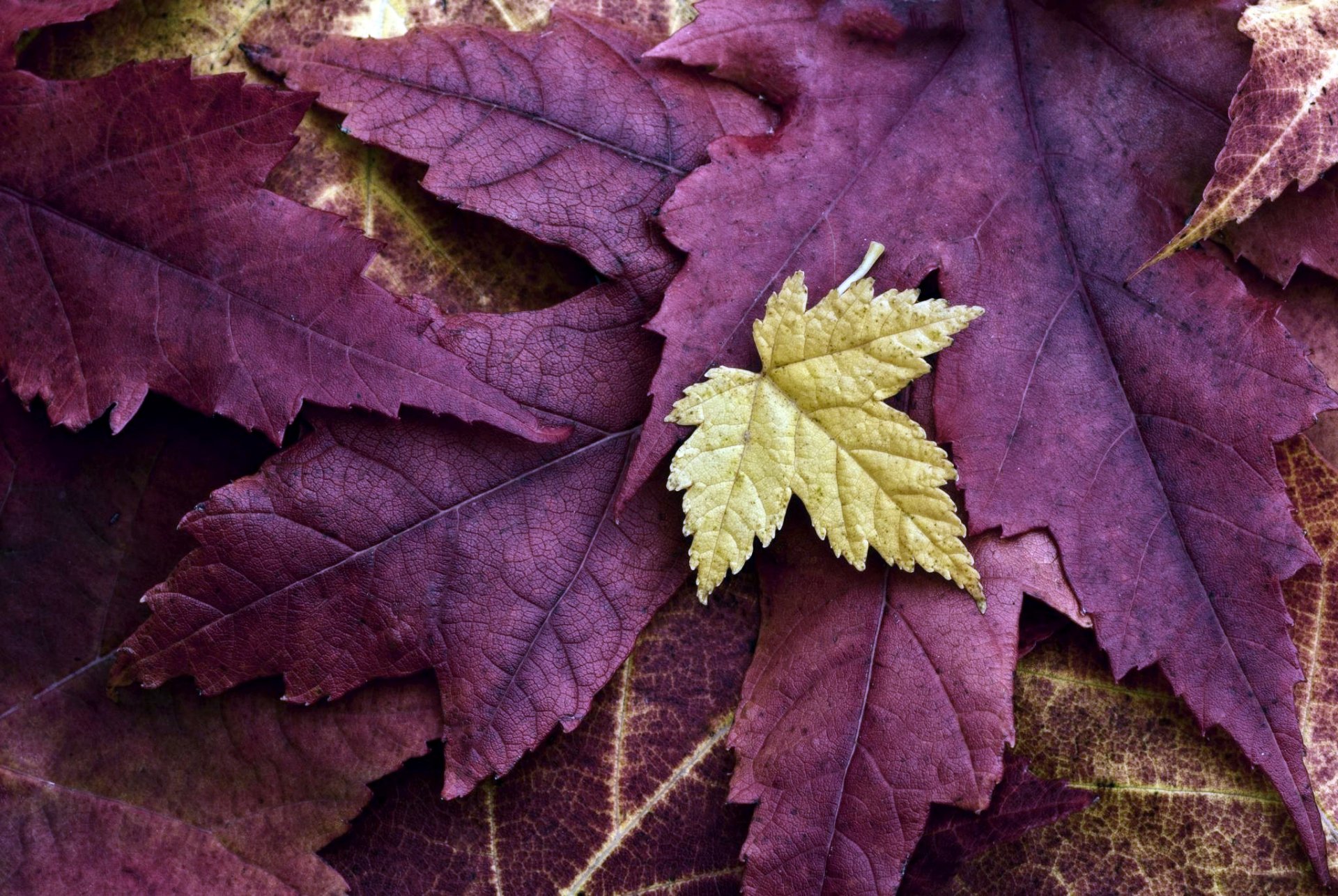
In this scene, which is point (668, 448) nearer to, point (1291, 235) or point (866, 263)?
point (866, 263)

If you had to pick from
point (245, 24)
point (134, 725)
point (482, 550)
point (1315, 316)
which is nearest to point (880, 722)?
point (482, 550)

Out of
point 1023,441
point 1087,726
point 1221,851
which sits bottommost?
point 1221,851

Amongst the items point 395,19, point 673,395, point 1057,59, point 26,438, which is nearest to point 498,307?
point 673,395

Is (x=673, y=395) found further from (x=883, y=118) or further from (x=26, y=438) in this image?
(x=26, y=438)

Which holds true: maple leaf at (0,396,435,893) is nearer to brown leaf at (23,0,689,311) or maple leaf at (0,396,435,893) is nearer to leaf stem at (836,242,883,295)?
brown leaf at (23,0,689,311)

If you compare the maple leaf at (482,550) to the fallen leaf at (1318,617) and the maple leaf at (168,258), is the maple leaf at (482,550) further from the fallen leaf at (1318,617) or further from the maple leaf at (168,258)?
the fallen leaf at (1318,617)
